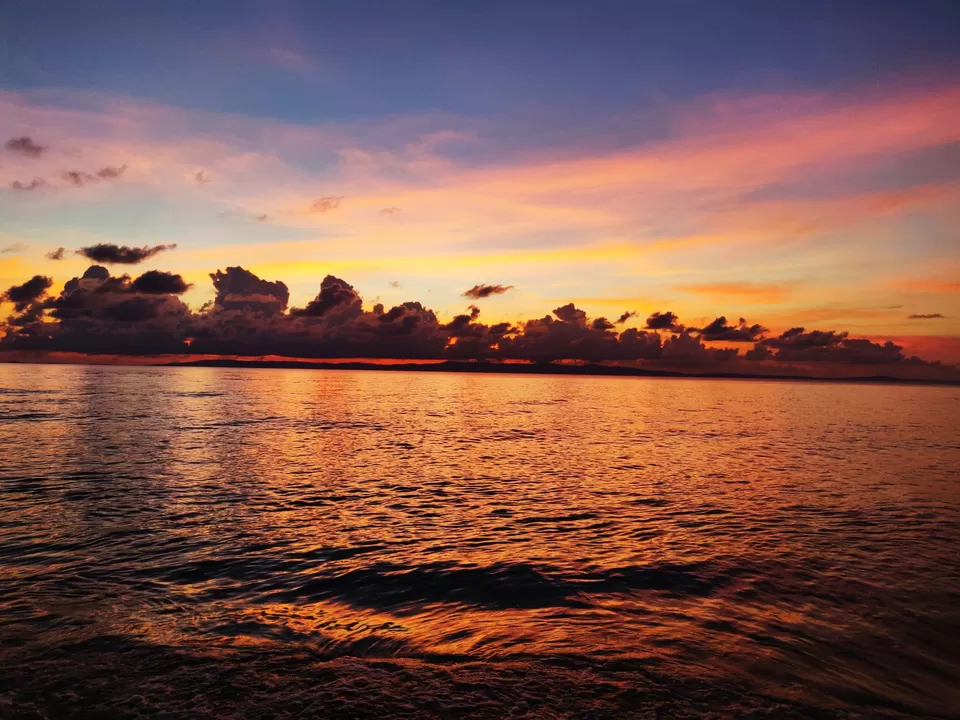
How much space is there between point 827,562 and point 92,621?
72.1ft

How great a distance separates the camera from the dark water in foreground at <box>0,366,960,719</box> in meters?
10.9

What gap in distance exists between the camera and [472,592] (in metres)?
16.5

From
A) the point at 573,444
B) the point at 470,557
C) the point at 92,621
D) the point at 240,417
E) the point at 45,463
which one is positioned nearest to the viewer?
the point at 92,621

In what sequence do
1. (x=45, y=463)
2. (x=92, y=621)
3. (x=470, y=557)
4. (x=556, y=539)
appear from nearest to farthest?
(x=92, y=621) → (x=470, y=557) → (x=556, y=539) → (x=45, y=463)

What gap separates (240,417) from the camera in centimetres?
8081

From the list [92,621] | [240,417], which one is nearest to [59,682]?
[92,621]

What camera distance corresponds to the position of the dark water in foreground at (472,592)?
10.9 m

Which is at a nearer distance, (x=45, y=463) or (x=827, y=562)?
(x=827, y=562)

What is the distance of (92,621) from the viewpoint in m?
13.8

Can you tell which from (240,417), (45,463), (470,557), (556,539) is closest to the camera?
(470,557)

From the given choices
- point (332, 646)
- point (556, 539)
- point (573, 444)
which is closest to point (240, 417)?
point (573, 444)

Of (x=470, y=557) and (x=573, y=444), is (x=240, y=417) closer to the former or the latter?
(x=573, y=444)

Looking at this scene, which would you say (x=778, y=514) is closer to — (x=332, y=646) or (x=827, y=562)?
(x=827, y=562)

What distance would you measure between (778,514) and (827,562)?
318 inches
